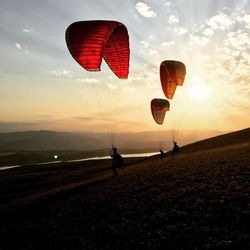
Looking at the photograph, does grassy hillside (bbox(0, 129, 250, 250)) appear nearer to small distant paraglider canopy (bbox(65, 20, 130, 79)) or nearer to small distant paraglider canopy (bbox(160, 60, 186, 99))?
small distant paraglider canopy (bbox(65, 20, 130, 79))

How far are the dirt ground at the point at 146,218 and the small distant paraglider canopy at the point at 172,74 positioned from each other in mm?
21310

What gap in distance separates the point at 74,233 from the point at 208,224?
6.93 metres

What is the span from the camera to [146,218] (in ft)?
57.5

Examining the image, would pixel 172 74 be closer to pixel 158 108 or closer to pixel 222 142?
pixel 158 108

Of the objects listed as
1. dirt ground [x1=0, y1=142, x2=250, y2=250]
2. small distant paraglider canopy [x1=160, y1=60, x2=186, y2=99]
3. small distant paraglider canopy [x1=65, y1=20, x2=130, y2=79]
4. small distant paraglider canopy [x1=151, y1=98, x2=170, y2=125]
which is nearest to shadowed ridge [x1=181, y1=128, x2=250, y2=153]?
small distant paraglider canopy [x1=151, y1=98, x2=170, y2=125]

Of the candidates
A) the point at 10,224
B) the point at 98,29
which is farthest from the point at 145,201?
the point at 98,29

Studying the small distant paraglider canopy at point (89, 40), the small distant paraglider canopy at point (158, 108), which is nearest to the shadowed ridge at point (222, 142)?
the small distant paraglider canopy at point (158, 108)

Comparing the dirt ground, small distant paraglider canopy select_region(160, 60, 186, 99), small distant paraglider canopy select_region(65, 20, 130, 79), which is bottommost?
the dirt ground

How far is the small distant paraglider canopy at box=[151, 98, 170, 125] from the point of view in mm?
56156

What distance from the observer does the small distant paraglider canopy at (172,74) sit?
45.0 meters

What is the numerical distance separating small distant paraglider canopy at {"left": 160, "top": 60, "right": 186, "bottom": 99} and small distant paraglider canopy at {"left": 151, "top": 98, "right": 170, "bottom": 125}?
787cm

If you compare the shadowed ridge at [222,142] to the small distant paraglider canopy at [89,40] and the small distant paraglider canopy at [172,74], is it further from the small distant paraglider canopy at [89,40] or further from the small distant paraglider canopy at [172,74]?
the small distant paraglider canopy at [89,40]

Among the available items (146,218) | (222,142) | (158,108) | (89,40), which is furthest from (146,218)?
(222,142)

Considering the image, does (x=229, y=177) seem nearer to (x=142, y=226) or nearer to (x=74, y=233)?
(x=142, y=226)
